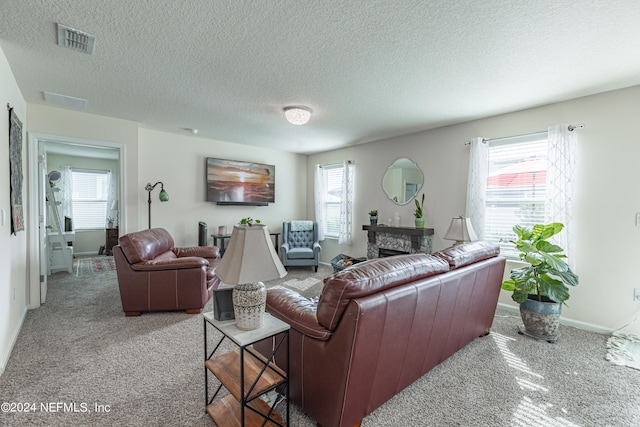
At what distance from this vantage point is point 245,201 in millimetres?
5562

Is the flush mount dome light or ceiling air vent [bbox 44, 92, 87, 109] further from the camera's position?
the flush mount dome light

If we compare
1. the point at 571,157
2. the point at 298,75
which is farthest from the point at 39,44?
the point at 571,157

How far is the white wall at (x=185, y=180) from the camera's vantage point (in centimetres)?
462

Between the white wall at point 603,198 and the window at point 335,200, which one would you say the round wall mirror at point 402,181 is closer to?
the window at point 335,200

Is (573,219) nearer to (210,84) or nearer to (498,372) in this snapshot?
(498,372)

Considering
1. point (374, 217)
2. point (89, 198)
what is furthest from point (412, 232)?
point (89, 198)

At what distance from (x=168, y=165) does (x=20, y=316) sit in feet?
8.90

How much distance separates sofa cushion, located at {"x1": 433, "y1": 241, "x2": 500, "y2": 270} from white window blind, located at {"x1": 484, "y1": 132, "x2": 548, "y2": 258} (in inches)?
48.7

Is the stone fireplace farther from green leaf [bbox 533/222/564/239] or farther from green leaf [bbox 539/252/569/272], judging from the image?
green leaf [bbox 539/252/569/272]

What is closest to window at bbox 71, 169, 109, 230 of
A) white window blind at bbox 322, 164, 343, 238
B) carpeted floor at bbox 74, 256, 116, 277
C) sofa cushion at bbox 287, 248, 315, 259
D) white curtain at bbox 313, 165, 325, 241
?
carpeted floor at bbox 74, 256, 116, 277

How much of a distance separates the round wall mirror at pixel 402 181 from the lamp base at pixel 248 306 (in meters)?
3.66

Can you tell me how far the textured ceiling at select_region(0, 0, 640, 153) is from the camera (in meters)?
1.77

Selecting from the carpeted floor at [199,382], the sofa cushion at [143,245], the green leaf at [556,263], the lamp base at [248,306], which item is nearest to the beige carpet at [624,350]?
the carpeted floor at [199,382]

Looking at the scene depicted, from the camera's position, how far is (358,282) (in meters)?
1.43
